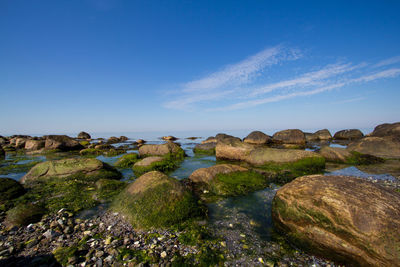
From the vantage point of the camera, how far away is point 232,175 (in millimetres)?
8711

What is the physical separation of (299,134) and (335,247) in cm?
2947

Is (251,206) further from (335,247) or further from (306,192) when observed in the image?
(335,247)

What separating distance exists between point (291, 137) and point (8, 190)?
32756 millimetres

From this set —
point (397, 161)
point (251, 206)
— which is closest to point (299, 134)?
point (397, 161)

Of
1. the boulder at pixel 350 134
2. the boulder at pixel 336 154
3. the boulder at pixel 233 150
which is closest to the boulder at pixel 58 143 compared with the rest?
the boulder at pixel 233 150

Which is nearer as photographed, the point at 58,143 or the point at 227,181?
the point at 227,181

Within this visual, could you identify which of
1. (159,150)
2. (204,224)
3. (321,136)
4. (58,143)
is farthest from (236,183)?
(321,136)

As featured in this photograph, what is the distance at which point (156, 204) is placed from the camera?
5309 mm

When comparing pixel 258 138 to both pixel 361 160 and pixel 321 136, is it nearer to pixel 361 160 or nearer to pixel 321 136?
pixel 321 136

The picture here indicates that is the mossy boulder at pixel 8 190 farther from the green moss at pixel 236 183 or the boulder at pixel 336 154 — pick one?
the boulder at pixel 336 154

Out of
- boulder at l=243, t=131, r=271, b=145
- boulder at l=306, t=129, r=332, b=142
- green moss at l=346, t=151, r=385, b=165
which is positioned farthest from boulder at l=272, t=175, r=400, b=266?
boulder at l=306, t=129, r=332, b=142

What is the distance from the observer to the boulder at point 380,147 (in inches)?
543

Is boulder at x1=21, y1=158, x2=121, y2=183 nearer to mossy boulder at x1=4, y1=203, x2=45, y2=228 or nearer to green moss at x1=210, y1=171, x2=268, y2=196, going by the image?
mossy boulder at x1=4, y1=203, x2=45, y2=228

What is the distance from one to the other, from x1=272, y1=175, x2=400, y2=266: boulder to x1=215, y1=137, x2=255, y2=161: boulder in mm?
9420
